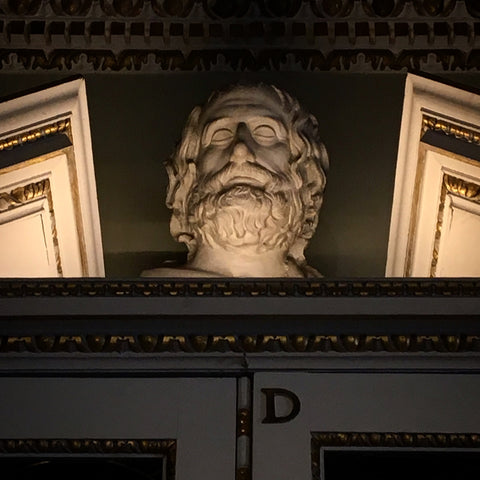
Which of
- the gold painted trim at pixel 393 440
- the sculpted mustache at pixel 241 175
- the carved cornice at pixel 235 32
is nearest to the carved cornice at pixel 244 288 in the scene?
the gold painted trim at pixel 393 440

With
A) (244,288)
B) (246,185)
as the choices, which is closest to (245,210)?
(246,185)

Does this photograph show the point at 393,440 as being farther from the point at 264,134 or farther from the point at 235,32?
the point at 235,32

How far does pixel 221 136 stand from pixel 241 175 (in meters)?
0.15

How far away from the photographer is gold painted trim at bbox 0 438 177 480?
240cm

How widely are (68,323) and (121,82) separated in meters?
1.36

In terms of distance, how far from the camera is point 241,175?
3.13m

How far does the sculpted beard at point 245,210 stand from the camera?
3111mm

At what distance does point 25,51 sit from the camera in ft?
12.4

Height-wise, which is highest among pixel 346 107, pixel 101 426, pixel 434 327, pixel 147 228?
pixel 346 107

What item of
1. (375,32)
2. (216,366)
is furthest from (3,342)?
(375,32)

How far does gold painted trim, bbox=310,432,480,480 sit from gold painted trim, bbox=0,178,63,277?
1.13 m

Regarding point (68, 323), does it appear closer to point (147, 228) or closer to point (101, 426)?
point (101, 426)

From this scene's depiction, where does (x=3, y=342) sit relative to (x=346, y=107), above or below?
below

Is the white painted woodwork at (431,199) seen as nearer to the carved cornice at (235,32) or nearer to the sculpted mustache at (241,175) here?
the carved cornice at (235,32)
